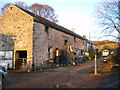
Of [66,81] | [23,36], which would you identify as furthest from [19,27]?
[66,81]

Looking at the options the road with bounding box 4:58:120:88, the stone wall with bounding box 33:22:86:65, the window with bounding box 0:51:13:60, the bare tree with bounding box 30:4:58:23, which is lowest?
the road with bounding box 4:58:120:88

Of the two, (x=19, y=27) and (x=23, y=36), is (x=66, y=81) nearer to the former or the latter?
(x=23, y=36)

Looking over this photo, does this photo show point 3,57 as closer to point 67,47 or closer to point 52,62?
point 52,62

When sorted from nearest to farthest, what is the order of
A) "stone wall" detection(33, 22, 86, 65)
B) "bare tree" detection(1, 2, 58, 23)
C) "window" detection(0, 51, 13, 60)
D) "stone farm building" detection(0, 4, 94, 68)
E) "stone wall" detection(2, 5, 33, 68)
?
"stone farm building" detection(0, 4, 94, 68) < "stone wall" detection(2, 5, 33, 68) < "stone wall" detection(33, 22, 86, 65) < "window" detection(0, 51, 13, 60) < "bare tree" detection(1, 2, 58, 23)

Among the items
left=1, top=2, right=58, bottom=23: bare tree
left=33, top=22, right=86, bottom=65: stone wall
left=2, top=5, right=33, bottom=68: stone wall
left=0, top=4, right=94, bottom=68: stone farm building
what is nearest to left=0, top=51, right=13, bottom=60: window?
left=0, top=4, right=94, bottom=68: stone farm building

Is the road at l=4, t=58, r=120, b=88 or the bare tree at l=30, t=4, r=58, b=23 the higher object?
the bare tree at l=30, t=4, r=58, b=23

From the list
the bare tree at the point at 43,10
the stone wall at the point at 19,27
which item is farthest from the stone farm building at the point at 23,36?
the bare tree at the point at 43,10

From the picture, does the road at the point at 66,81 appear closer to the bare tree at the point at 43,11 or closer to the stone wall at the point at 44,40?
the stone wall at the point at 44,40

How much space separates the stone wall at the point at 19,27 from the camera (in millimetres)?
20719

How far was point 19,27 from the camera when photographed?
21.4 m

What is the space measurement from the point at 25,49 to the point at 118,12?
1215cm

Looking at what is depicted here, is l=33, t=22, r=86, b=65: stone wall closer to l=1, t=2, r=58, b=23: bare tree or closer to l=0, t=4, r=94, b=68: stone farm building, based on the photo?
l=0, t=4, r=94, b=68: stone farm building

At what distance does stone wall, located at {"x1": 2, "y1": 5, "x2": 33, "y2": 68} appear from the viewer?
816 inches

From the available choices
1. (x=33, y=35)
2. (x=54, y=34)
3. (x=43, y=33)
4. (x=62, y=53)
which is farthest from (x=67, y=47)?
(x=33, y=35)
